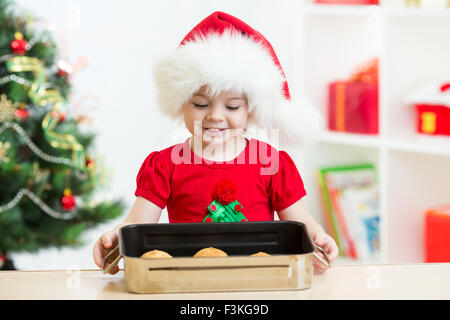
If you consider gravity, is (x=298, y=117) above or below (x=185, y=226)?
above

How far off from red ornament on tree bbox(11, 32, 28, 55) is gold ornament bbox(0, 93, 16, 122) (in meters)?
0.16

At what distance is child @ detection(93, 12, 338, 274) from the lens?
112 centimetres

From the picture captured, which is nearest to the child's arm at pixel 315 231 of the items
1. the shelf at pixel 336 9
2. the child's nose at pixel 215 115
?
the child's nose at pixel 215 115

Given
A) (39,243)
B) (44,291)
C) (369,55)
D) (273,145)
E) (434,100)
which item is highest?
(369,55)

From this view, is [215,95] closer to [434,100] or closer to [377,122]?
[434,100]

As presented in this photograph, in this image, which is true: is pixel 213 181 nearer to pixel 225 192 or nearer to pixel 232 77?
pixel 225 192

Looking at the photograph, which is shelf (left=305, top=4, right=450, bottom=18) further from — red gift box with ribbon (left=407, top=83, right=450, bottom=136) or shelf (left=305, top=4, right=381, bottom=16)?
red gift box with ribbon (left=407, top=83, right=450, bottom=136)

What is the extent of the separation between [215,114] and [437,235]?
1325mm

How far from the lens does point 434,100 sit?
2.13 metres

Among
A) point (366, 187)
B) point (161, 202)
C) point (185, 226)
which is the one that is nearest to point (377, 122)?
point (366, 187)

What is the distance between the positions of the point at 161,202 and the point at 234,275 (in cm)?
36

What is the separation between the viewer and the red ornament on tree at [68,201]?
2.44 m

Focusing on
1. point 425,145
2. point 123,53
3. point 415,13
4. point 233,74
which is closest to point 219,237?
point 233,74

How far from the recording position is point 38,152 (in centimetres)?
239
